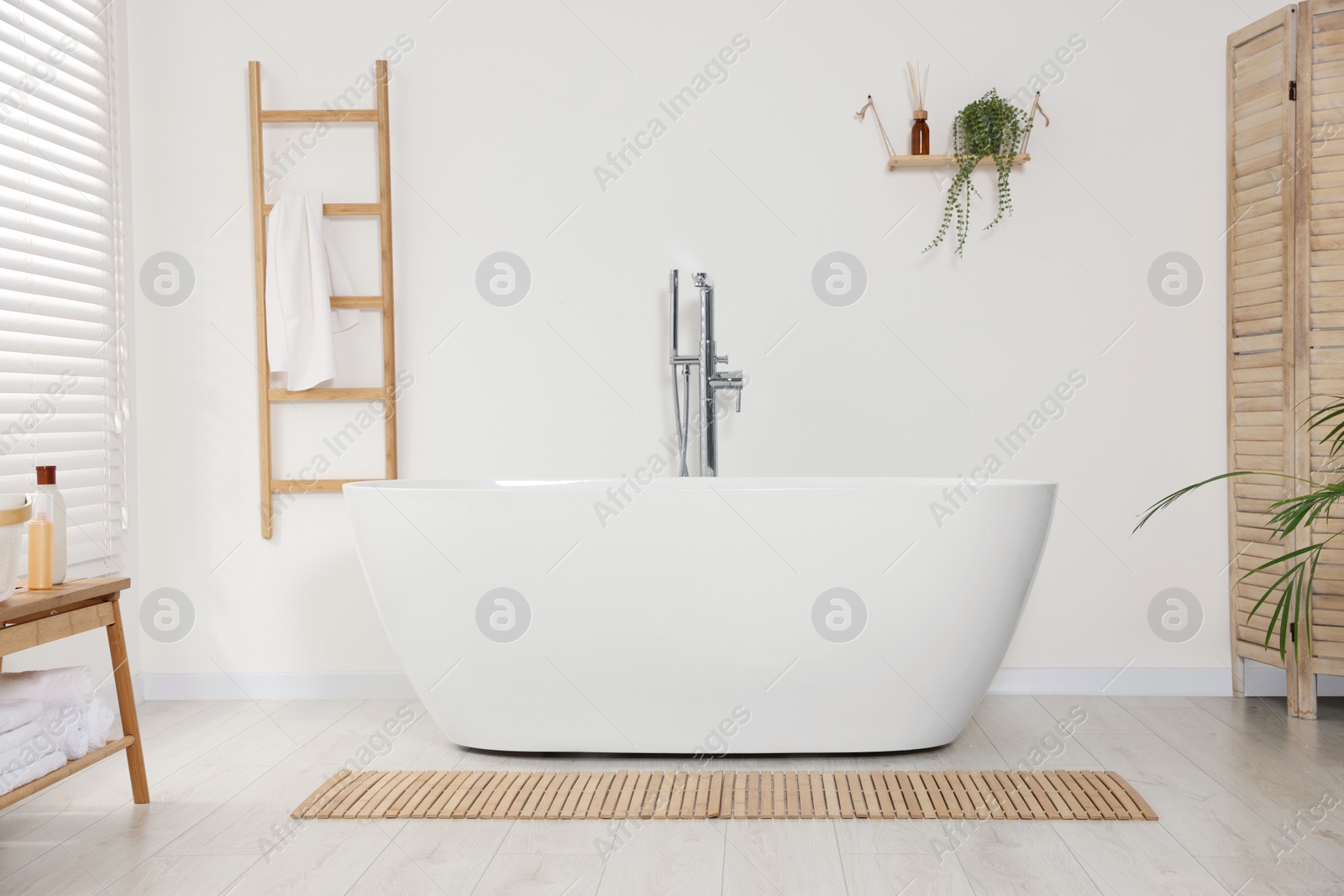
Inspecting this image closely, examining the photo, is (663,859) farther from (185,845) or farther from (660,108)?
(660,108)

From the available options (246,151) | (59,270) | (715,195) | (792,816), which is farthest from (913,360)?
(59,270)

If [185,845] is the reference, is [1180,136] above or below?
above

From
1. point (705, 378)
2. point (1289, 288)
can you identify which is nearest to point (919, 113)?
point (705, 378)

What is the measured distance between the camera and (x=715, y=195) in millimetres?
3330

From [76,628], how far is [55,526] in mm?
233

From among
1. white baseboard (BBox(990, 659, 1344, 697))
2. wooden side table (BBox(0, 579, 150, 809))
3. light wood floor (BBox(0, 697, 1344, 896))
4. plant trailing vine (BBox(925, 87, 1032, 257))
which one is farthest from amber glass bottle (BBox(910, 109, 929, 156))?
wooden side table (BBox(0, 579, 150, 809))

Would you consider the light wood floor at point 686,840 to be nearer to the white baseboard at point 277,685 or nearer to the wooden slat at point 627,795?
the wooden slat at point 627,795

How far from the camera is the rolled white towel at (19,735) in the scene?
1.93 m

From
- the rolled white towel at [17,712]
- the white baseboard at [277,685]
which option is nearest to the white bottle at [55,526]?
the rolled white towel at [17,712]

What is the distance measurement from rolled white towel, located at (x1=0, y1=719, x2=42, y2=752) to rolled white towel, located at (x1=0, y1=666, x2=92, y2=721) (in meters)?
0.08

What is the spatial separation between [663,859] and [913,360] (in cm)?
192

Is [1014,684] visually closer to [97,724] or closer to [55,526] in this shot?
[97,724]

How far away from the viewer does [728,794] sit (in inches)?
90.5

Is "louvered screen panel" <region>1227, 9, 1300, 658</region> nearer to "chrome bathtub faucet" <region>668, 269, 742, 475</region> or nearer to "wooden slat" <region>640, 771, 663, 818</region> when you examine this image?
"chrome bathtub faucet" <region>668, 269, 742, 475</region>
